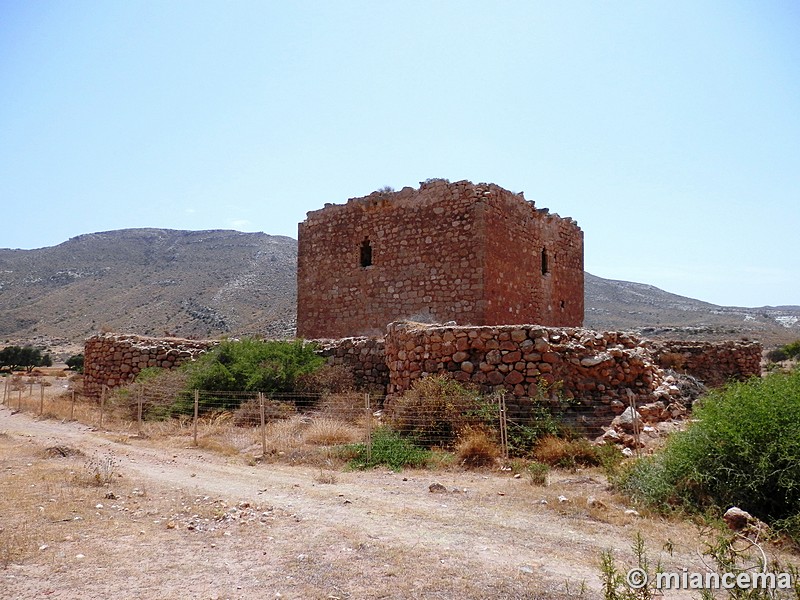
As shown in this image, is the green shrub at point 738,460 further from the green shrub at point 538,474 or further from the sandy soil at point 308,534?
the green shrub at point 538,474

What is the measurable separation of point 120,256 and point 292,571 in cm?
7323

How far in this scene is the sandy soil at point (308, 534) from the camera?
13.4 ft

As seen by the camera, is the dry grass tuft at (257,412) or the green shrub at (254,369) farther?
the green shrub at (254,369)

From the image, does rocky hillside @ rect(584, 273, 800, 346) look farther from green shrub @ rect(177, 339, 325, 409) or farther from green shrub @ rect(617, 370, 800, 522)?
green shrub @ rect(617, 370, 800, 522)

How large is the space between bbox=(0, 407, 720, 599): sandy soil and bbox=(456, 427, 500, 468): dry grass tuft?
0.35m

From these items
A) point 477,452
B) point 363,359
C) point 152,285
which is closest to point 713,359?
point 363,359

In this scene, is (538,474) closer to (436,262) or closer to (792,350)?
(436,262)

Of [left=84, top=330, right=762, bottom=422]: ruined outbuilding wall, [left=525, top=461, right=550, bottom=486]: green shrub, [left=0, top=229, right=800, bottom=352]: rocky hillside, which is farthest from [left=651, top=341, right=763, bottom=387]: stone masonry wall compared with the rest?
[left=0, top=229, right=800, bottom=352]: rocky hillside

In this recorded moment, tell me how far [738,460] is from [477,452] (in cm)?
333

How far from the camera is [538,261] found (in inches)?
596

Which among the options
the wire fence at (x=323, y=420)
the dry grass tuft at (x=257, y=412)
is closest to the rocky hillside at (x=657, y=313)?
the wire fence at (x=323, y=420)

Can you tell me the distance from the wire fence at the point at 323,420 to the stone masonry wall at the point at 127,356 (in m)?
1.37

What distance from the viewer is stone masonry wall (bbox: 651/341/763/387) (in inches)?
582

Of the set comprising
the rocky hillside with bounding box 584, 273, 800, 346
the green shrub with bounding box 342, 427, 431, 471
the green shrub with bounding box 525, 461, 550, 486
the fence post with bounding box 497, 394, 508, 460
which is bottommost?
the green shrub with bounding box 342, 427, 431, 471
